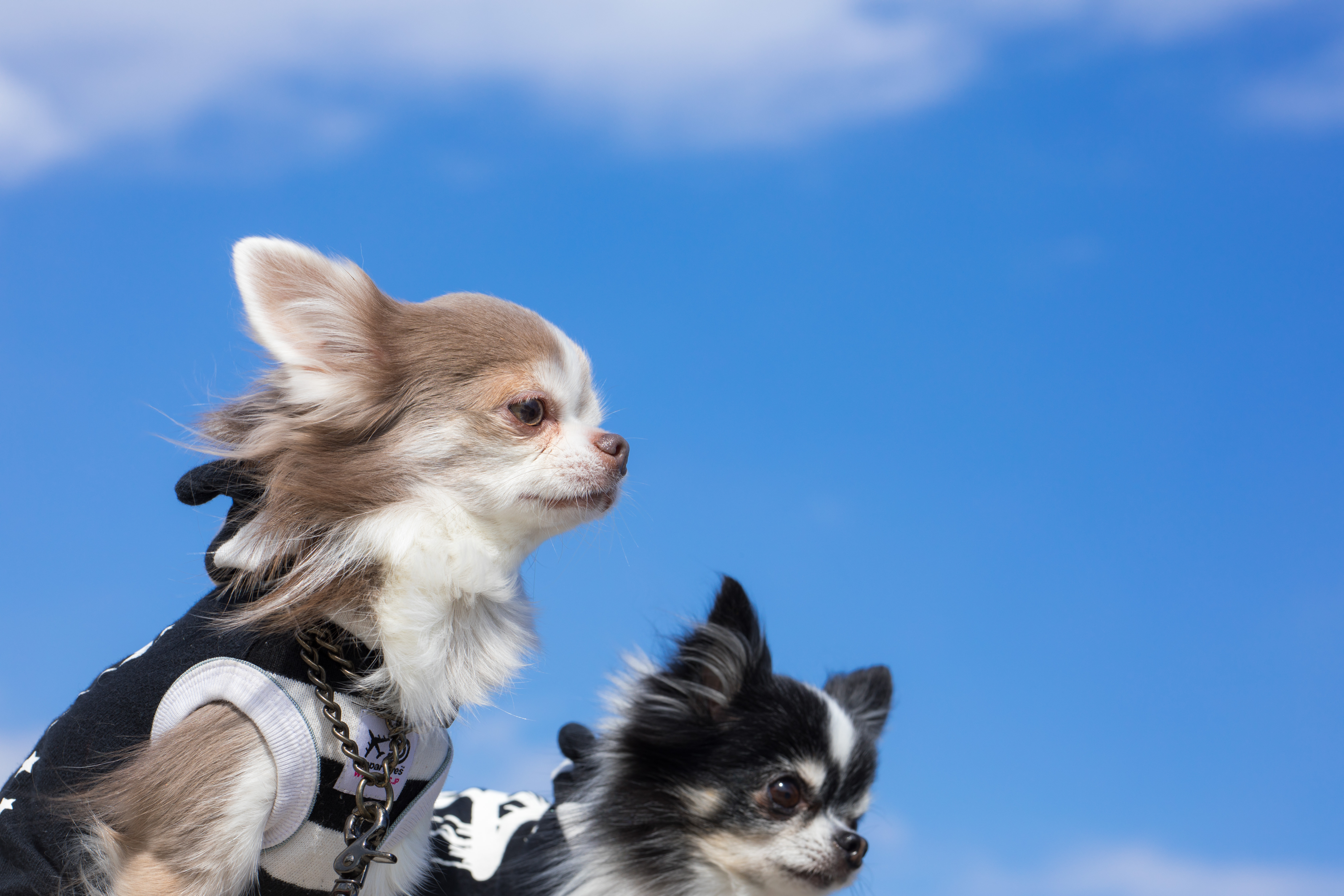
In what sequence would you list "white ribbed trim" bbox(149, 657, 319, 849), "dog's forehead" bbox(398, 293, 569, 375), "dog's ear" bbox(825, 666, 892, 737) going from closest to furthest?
"white ribbed trim" bbox(149, 657, 319, 849) < "dog's forehead" bbox(398, 293, 569, 375) < "dog's ear" bbox(825, 666, 892, 737)

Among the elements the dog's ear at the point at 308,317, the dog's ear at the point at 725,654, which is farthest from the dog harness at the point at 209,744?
the dog's ear at the point at 725,654

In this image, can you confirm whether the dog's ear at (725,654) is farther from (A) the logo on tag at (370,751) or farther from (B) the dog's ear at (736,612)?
(A) the logo on tag at (370,751)

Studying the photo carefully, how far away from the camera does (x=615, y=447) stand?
147 inches

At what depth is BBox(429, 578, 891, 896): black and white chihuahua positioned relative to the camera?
4055mm

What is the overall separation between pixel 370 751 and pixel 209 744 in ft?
1.53

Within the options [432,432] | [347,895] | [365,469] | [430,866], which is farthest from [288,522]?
[430,866]

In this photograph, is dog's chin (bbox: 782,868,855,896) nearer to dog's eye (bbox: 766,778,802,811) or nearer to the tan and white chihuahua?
dog's eye (bbox: 766,778,802,811)

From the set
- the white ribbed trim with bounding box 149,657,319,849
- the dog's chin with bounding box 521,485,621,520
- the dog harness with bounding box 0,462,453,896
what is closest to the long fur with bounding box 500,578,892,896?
the dog's chin with bounding box 521,485,621,520

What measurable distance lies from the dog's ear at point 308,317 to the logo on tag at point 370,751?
3.49ft

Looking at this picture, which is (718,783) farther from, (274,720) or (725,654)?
(274,720)

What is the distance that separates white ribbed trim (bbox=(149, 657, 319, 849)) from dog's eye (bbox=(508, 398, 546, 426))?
43.5 inches

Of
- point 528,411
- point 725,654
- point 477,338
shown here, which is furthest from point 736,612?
point 477,338

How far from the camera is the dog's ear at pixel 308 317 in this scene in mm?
3680

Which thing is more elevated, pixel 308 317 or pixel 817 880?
pixel 308 317
